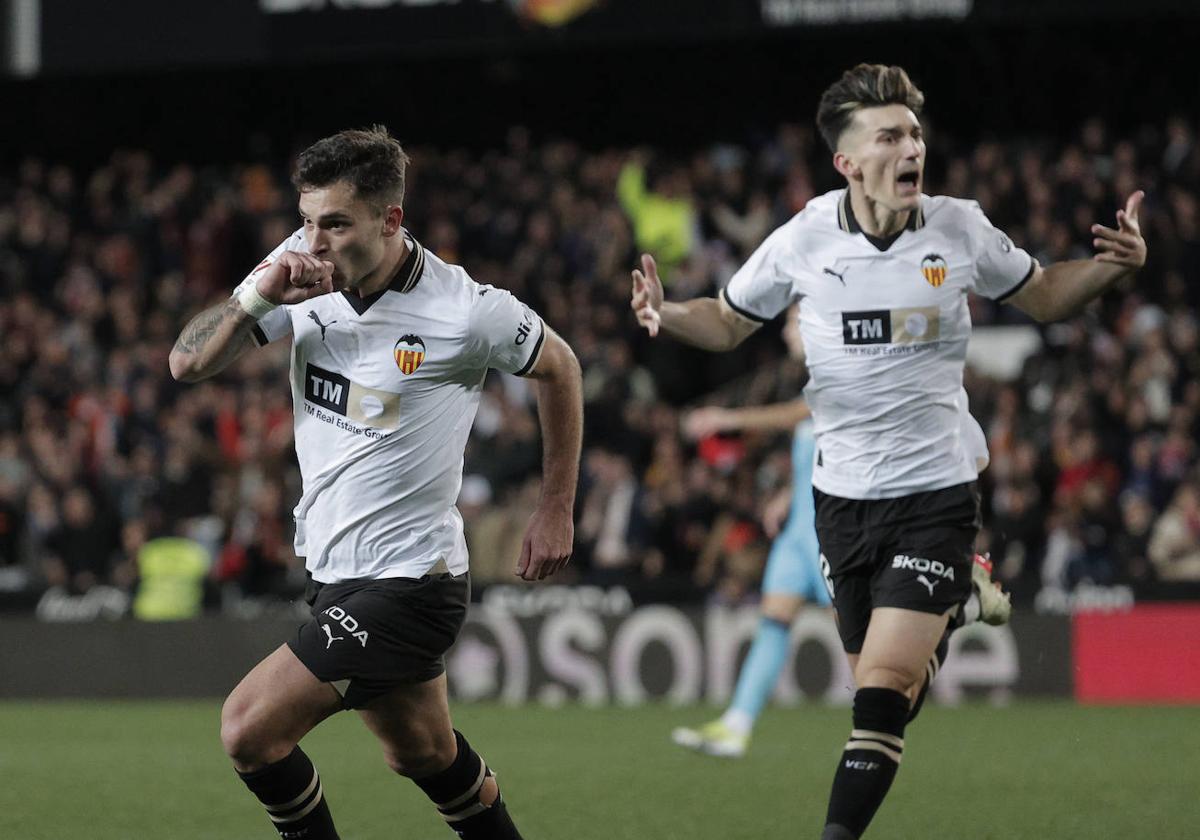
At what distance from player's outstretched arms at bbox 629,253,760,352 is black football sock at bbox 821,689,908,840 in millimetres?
1346

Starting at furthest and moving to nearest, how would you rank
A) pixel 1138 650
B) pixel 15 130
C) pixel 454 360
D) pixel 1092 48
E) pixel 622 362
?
pixel 15 130 < pixel 1092 48 < pixel 622 362 < pixel 1138 650 < pixel 454 360

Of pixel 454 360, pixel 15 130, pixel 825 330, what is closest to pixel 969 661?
pixel 825 330

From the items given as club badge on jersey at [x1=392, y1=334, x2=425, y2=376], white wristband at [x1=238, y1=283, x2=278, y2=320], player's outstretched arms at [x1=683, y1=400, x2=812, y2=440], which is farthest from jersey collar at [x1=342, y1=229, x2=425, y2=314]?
player's outstretched arms at [x1=683, y1=400, x2=812, y2=440]

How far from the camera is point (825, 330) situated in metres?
6.14

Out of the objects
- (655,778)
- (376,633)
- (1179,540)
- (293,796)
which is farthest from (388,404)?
(1179,540)

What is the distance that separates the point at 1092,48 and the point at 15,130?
42.0ft

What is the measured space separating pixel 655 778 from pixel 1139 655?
568 cm

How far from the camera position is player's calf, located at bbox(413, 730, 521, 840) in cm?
544

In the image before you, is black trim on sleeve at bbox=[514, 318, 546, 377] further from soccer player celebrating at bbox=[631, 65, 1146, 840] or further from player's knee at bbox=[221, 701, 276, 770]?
player's knee at bbox=[221, 701, 276, 770]

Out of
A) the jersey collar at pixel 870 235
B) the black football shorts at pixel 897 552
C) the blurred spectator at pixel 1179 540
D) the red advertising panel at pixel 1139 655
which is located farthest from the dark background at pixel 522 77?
the black football shorts at pixel 897 552

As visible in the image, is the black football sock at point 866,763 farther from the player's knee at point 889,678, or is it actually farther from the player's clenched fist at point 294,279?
the player's clenched fist at point 294,279

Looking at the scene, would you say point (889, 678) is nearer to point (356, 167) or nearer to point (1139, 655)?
point (356, 167)

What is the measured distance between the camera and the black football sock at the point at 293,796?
5098mm

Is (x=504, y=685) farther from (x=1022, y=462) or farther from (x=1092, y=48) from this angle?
(x=1092, y=48)
